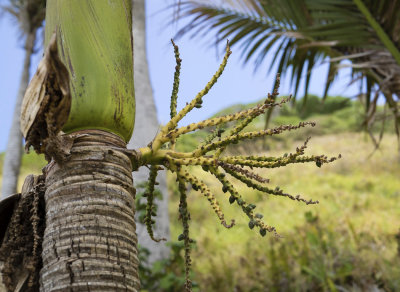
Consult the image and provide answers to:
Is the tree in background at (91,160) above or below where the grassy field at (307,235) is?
below

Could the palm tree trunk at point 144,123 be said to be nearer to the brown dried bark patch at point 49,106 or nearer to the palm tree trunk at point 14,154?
the palm tree trunk at point 14,154

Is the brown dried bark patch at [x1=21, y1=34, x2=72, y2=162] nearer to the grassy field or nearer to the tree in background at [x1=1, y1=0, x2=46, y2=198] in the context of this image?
the grassy field

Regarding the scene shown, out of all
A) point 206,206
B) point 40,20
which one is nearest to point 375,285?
point 206,206

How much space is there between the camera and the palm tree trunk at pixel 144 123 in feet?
13.1

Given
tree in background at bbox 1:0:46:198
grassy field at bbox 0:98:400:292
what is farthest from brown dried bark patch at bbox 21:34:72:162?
tree in background at bbox 1:0:46:198

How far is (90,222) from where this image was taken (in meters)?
0.97

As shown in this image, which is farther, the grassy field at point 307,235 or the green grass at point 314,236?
the green grass at point 314,236

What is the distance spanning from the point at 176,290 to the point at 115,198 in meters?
2.65

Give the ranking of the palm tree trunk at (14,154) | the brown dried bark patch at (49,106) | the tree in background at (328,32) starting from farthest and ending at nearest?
1. the palm tree trunk at (14,154)
2. the tree in background at (328,32)
3. the brown dried bark patch at (49,106)

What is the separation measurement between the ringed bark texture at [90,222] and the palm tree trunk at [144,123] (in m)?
2.76

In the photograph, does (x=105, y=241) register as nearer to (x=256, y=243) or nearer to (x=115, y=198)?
(x=115, y=198)

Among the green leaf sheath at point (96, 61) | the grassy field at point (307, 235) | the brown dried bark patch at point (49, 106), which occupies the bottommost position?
the brown dried bark patch at point (49, 106)

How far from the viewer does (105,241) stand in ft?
3.17

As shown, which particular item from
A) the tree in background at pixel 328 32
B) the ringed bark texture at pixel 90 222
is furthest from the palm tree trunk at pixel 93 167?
the tree in background at pixel 328 32
